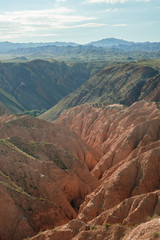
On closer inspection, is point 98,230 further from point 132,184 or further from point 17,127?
point 17,127

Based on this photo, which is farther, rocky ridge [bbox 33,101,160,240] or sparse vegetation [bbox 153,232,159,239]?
rocky ridge [bbox 33,101,160,240]

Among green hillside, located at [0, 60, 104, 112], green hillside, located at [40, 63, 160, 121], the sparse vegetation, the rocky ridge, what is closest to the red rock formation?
the rocky ridge

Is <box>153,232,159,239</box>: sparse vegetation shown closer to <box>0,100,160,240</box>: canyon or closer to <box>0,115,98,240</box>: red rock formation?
<box>0,100,160,240</box>: canyon

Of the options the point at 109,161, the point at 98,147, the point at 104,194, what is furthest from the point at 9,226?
the point at 98,147

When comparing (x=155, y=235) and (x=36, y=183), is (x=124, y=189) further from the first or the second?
(x=155, y=235)

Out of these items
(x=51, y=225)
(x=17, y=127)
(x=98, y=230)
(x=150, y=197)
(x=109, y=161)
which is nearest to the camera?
(x=98, y=230)

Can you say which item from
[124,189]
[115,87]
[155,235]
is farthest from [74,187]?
[115,87]

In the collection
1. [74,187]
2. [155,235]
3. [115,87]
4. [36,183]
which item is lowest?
[74,187]

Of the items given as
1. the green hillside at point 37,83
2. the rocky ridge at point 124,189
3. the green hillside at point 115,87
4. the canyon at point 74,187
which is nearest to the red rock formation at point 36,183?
the canyon at point 74,187

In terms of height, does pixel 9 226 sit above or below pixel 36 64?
below

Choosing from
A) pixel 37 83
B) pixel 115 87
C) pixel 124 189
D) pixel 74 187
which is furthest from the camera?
A: pixel 37 83

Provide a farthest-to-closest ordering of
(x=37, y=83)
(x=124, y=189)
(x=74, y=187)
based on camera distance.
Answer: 1. (x=37, y=83)
2. (x=74, y=187)
3. (x=124, y=189)
